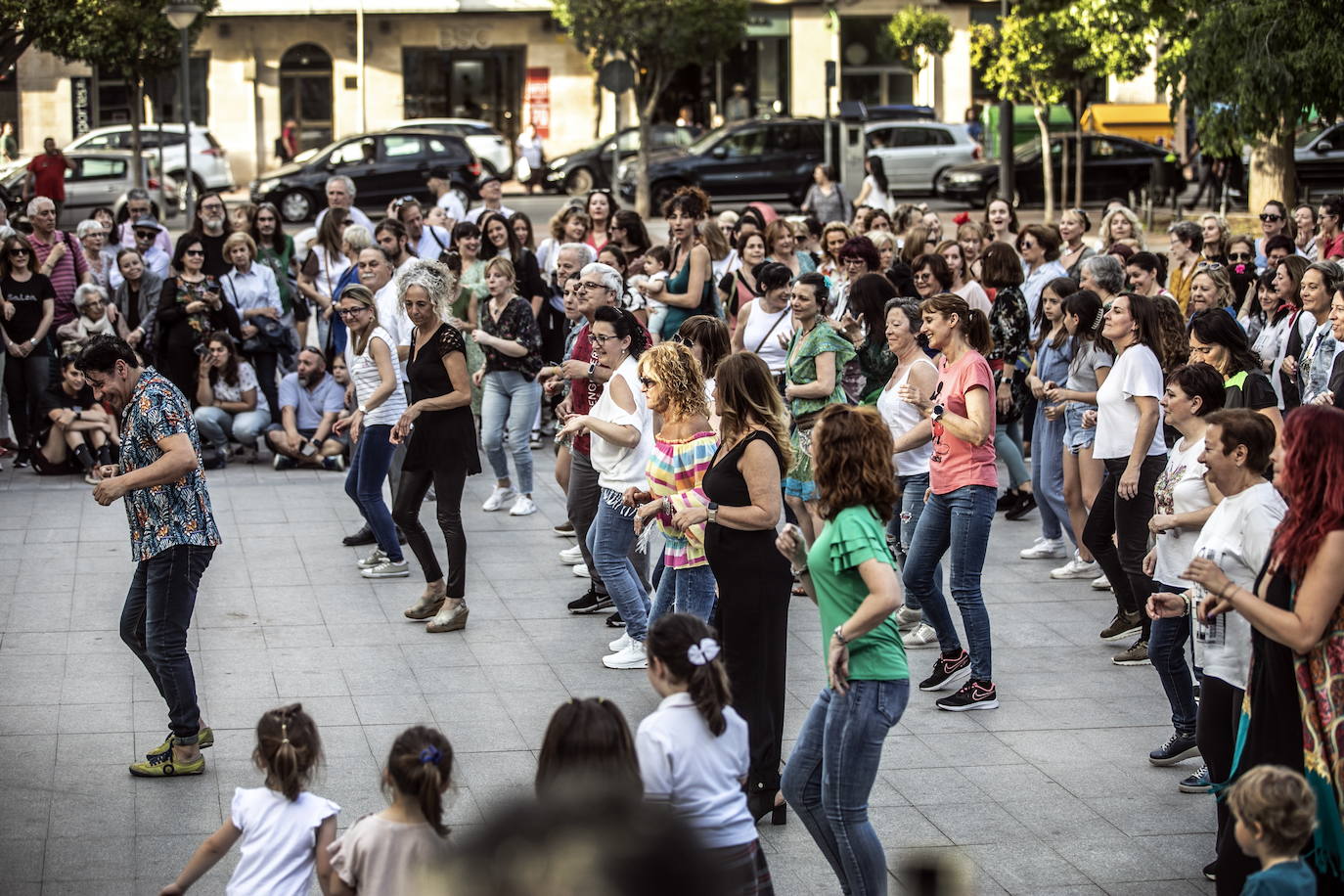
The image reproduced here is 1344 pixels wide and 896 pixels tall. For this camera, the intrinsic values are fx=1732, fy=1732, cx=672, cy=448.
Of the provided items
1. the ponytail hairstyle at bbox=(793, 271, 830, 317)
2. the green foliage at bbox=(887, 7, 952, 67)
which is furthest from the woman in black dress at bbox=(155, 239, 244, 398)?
the green foliage at bbox=(887, 7, 952, 67)

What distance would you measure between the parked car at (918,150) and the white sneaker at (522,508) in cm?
2266

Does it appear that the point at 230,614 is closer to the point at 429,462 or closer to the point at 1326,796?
the point at 429,462

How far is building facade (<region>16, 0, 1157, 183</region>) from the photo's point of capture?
43844 millimetres

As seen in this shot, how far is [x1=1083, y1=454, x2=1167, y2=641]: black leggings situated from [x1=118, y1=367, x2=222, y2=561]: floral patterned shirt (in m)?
4.17

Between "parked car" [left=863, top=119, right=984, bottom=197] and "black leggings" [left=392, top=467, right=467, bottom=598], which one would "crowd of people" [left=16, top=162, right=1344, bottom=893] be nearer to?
"black leggings" [left=392, top=467, right=467, bottom=598]

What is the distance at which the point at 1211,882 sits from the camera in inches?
237

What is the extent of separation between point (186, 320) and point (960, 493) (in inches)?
322

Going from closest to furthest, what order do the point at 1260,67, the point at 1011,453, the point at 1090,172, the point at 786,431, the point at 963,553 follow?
the point at 786,431 → the point at 963,553 → the point at 1011,453 → the point at 1260,67 → the point at 1090,172

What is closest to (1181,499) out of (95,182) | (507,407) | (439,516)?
(439,516)

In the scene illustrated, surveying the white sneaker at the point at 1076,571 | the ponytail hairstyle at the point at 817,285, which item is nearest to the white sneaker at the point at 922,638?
the white sneaker at the point at 1076,571

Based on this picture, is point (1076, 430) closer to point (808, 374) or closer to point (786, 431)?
point (808, 374)

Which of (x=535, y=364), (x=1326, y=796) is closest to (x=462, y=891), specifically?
(x=1326, y=796)

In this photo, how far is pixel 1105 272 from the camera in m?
10.2

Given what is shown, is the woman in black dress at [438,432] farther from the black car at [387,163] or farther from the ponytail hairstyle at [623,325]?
the black car at [387,163]
